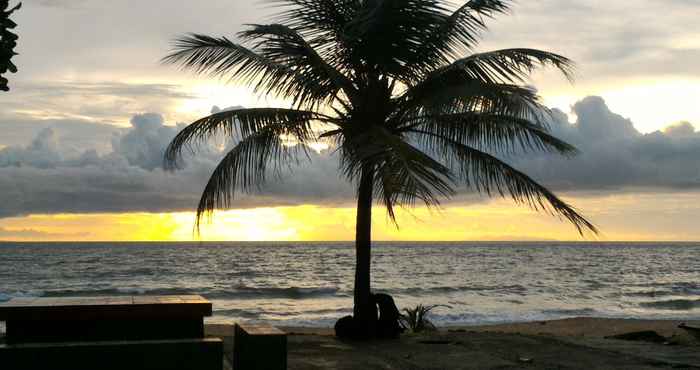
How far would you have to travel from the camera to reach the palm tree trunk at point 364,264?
38.6 feet

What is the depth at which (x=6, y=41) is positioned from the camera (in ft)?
10.5

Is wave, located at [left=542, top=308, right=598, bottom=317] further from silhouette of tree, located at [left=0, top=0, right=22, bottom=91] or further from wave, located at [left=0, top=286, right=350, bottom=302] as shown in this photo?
silhouette of tree, located at [left=0, top=0, right=22, bottom=91]

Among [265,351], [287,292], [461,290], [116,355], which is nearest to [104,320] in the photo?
[116,355]

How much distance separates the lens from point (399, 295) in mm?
36156

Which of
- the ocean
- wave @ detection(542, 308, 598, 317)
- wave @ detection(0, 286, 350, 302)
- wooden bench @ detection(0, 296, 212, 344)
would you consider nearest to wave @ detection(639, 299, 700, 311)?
the ocean

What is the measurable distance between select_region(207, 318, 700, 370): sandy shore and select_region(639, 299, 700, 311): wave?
18554 millimetres

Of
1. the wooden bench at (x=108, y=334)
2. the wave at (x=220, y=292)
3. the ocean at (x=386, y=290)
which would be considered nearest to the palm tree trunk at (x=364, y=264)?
the wooden bench at (x=108, y=334)

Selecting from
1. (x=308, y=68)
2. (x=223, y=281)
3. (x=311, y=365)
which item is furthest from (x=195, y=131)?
(x=223, y=281)

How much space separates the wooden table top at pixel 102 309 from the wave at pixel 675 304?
2675 centimetres

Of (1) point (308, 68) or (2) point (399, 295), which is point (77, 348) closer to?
(1) point (308, 68)

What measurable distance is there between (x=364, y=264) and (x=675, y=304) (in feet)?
78.4

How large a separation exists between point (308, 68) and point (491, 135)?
2.94m

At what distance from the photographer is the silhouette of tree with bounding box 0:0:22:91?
10.4 ft

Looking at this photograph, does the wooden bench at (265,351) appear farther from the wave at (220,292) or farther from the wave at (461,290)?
the wave at (461,290)
